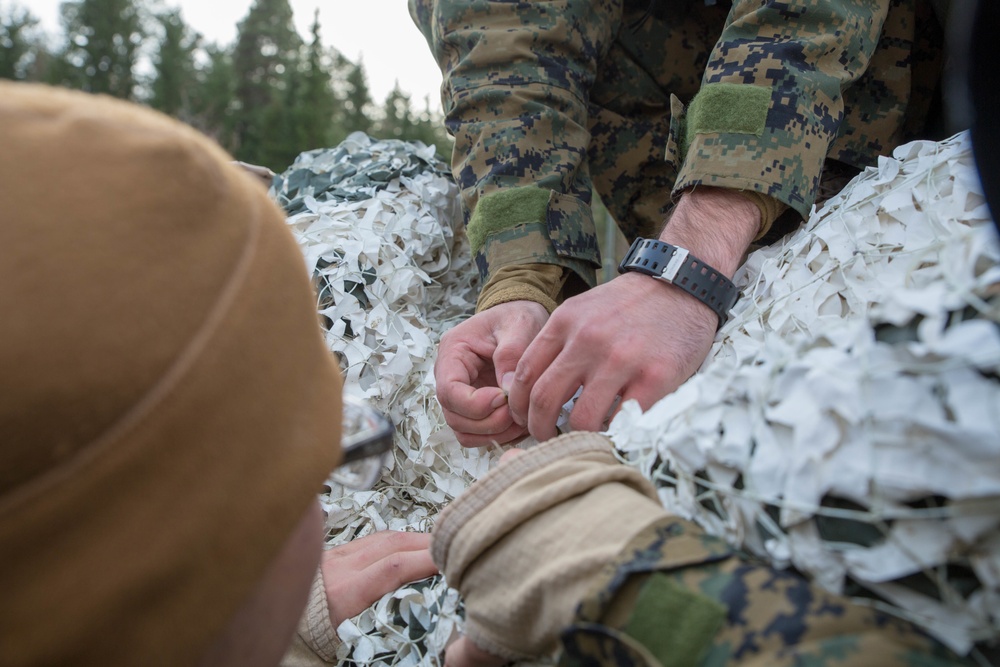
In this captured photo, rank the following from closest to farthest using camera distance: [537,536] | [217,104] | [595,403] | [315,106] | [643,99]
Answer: [537,536], [595,403], [643,99], [315,106], [217,104]

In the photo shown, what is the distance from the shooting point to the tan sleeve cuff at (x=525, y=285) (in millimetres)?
1393

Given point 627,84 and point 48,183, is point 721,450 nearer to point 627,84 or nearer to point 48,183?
point 48,183

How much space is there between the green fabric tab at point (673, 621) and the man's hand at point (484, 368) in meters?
0.60

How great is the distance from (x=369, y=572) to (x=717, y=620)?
25.9 inches

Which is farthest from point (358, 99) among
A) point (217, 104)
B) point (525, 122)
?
point (525, 122)

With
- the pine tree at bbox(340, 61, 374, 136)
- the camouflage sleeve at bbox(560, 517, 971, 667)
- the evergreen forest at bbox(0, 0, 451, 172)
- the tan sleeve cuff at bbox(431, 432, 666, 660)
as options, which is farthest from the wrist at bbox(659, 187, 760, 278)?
the pine tree at bbox(340, 61, 374, 136)

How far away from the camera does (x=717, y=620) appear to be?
561 mm

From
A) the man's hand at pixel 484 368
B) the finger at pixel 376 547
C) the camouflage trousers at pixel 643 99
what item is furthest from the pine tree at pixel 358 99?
the finger at pixel 376 547

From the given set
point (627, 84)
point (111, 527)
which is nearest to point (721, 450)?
point (111, 527)

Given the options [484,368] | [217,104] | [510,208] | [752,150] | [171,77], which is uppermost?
[752,150]

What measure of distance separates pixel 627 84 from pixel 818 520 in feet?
4.65

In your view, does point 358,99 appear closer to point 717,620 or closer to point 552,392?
point 552,392

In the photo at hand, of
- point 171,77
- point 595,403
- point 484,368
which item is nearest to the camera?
point 595,403

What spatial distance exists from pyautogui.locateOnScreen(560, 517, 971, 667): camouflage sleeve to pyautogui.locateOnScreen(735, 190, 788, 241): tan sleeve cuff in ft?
2.35
